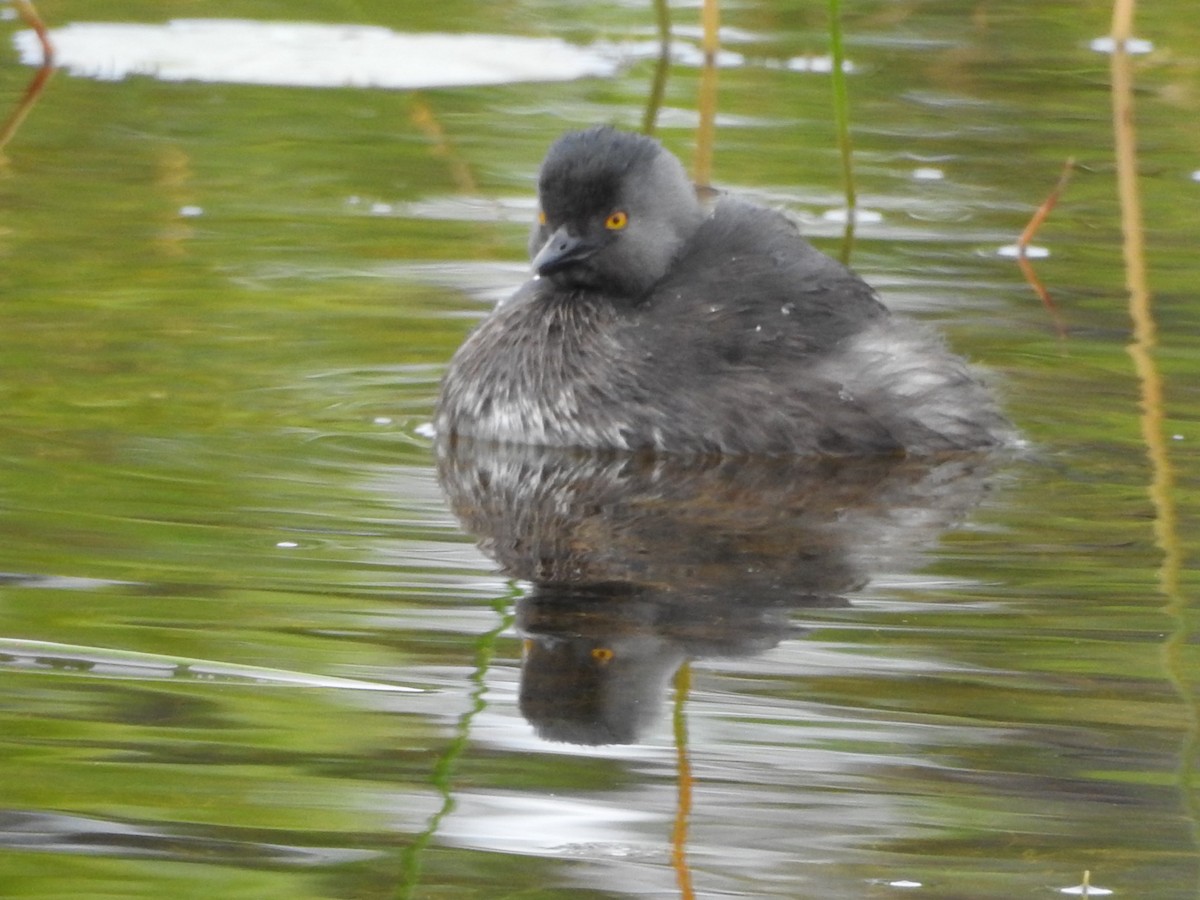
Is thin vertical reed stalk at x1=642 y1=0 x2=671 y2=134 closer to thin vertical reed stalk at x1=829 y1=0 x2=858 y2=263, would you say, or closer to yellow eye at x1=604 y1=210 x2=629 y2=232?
thin vertical reed stalk at x1=829 y1=0 x2=858 y2=263

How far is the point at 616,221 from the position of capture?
6.57 metres

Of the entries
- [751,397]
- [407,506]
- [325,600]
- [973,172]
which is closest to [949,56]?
[973,172]

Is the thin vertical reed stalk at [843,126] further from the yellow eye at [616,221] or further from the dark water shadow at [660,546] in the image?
the dark water shadow at [660,546]

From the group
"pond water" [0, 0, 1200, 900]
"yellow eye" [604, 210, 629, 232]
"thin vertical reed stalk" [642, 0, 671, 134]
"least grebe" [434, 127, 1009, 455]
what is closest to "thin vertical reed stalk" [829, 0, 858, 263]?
"pond water" [0, 0, 1200, 900]

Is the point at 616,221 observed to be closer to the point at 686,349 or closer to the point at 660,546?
the point at 686,349

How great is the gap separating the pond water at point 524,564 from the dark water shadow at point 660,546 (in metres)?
0.02

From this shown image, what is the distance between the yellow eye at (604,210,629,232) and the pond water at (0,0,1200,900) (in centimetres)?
72

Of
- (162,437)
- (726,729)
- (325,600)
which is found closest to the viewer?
(726,729)

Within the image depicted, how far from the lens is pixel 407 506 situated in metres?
5.65

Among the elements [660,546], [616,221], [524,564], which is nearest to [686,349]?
[616,221]

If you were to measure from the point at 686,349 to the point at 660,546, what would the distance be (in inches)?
49.0

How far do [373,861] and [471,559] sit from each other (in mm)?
1722

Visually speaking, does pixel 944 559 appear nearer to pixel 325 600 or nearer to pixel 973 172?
pixel 325 600

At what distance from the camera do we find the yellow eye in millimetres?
6550
